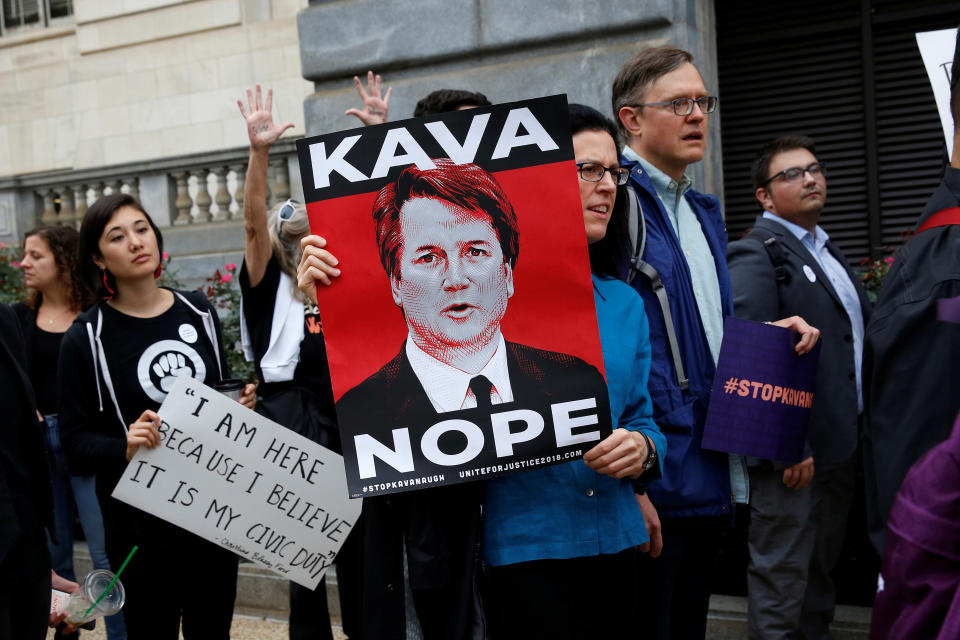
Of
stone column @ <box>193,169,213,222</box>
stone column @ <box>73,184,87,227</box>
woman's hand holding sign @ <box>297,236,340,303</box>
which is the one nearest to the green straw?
woman's hand holding sign @ <box>297,236,340,303</box>

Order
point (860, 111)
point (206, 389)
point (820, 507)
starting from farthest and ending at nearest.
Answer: point (860, 111) → point (820, 507) → point (206, 389)

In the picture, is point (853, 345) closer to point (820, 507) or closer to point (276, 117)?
point (820, 507)

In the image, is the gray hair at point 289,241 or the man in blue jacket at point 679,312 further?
the gray hair at point 289,241

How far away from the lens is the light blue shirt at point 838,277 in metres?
3.97

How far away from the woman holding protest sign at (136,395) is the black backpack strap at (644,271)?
169 centimetres

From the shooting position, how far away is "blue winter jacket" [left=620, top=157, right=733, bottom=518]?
8.59 feet

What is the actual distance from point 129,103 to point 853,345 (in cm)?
1178

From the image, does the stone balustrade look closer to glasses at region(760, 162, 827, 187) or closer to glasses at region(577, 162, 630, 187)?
glasses at region(760, 162, 827, 187)

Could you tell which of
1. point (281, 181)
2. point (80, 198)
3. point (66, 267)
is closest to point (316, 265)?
point (66, 267)

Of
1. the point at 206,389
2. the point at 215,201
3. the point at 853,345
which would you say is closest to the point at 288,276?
the point at 206,389

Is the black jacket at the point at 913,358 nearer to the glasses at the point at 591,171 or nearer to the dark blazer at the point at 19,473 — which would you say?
the glasses at the point at 591,171

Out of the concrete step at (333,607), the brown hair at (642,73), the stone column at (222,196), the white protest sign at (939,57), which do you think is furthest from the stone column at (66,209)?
the white protest sign at (939,57)

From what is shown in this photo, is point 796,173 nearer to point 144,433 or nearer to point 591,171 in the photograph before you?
point 591,171

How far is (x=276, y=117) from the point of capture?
11594mm
